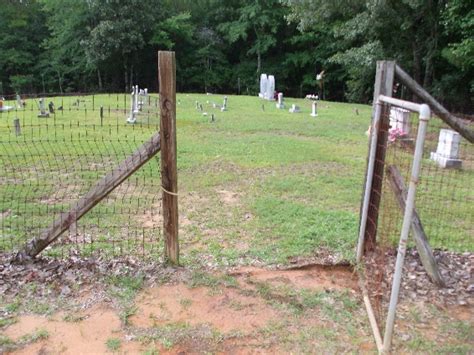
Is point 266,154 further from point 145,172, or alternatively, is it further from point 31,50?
point 31,50

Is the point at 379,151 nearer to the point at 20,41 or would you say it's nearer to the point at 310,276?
the point at 310,276

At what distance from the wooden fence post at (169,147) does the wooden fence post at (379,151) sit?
1762 millimetres

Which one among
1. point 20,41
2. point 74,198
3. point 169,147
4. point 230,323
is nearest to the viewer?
point 230,323

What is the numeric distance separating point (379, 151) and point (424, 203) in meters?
2.91

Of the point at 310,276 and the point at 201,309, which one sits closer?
the point at 201,309

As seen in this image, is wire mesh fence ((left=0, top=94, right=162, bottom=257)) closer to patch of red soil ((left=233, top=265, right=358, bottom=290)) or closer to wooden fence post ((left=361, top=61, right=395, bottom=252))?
patch of red soil ((left=233, top=265, right=358, bottom=290))

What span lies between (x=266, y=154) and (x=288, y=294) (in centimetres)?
609

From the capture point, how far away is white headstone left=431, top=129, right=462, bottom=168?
8281 mm

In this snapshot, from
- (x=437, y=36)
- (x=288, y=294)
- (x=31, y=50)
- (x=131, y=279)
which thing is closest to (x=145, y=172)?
(x=131, y=279)

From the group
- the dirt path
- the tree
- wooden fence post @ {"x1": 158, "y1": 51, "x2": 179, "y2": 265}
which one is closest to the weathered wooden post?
the dirt path

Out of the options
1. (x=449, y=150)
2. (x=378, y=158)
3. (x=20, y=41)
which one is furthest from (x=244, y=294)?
(x=20, y=41)

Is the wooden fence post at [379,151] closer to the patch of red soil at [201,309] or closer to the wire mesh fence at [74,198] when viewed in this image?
the patch of red soil at [201,309]

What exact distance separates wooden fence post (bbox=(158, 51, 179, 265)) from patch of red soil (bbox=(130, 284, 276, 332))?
439 mm

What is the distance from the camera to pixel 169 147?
12.0 ft
